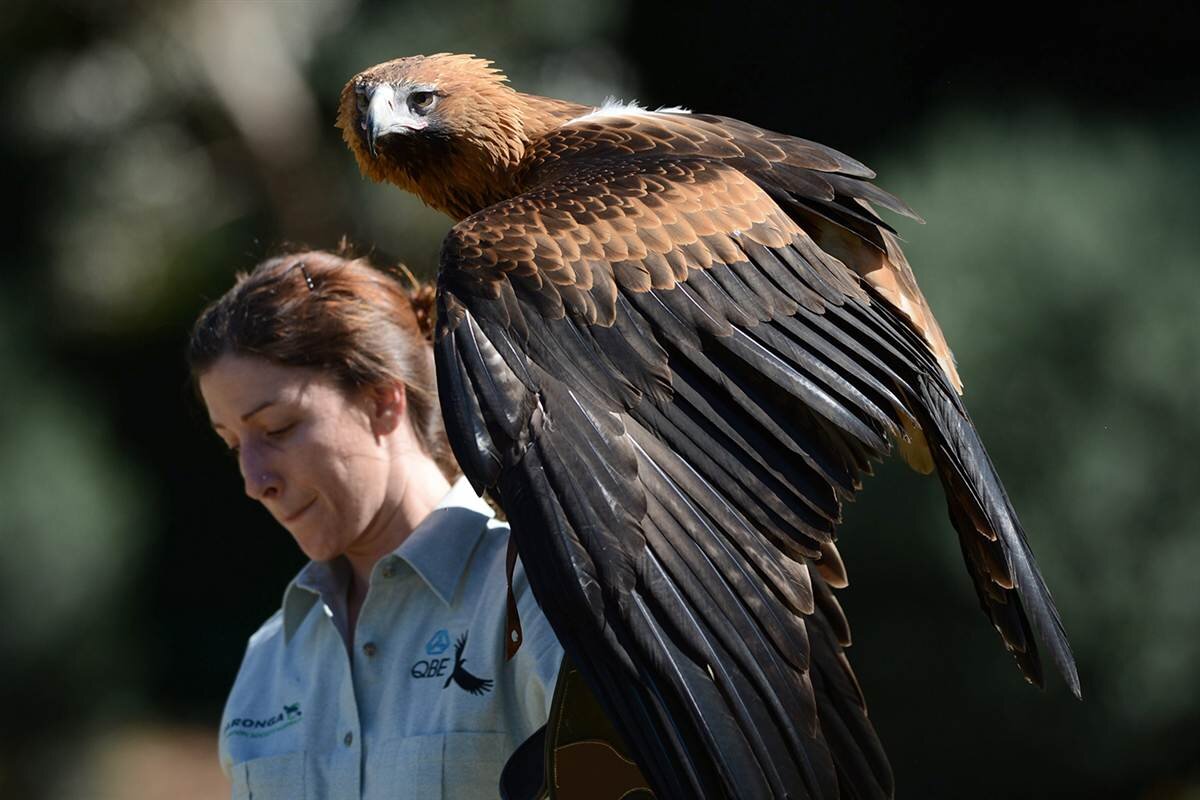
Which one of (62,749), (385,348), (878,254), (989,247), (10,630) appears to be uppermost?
(878,254)

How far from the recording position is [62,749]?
7.79m

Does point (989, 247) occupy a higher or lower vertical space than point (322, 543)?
lower

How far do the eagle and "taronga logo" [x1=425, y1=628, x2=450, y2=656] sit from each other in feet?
1.15

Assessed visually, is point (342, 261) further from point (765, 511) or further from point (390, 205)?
point (390, 205)

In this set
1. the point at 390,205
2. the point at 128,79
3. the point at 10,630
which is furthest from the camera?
the point at 128,79

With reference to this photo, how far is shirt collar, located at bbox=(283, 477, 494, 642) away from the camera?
100 inches

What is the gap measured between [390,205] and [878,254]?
595cm

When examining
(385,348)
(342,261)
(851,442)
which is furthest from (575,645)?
(342,261)

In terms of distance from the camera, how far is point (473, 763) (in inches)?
92.1

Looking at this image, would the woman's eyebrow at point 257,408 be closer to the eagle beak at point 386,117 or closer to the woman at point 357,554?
the woman at point 357,554

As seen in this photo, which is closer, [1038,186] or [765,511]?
[765,511]

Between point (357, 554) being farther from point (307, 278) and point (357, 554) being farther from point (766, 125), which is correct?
point (766, 125)

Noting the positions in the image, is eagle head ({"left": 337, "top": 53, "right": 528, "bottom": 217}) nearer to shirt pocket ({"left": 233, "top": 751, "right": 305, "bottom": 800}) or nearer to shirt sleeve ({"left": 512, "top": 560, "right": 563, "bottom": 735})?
shirt sleeve ({"left": 512, "top": 560, "right": 563, "bottom": 735})

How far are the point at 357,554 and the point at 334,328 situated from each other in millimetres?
422
